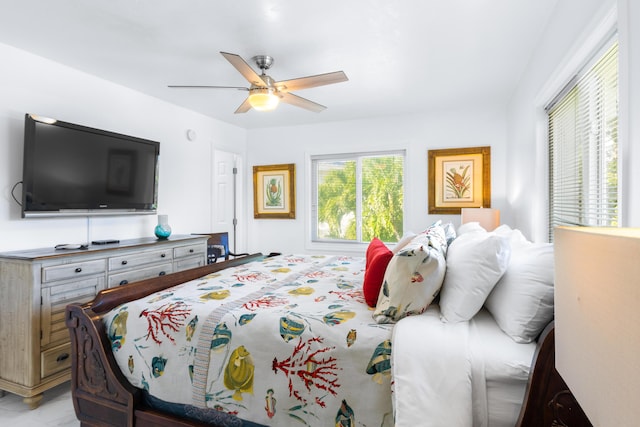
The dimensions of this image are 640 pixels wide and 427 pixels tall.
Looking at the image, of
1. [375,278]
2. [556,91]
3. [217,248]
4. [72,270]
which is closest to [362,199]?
[217,248]

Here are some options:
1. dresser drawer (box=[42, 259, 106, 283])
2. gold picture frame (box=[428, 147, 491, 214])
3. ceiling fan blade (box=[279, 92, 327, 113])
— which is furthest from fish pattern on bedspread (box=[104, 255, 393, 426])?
gold picture frame (box=[428, 147, 491, 214])

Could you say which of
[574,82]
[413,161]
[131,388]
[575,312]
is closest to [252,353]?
[131,388]

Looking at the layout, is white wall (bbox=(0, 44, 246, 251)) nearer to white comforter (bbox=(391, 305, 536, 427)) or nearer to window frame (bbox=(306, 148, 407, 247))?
window frame (bbox=(306, 148, 407, 247))

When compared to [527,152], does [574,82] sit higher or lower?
higher

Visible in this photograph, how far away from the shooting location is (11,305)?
239cm

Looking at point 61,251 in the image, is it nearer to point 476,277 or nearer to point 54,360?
point 54,360

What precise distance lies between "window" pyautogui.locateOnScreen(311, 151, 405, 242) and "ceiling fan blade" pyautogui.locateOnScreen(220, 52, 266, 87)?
8.19ft

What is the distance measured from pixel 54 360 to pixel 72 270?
632mm

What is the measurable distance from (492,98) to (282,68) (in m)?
2.46

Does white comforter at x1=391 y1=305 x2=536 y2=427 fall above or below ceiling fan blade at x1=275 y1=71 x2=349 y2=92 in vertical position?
below

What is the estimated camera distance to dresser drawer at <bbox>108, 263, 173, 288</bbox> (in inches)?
112

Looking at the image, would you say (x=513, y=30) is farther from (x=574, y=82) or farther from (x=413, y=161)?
(x=413, y=161)

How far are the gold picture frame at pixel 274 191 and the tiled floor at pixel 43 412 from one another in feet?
10.8

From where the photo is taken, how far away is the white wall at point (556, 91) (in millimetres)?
1225
